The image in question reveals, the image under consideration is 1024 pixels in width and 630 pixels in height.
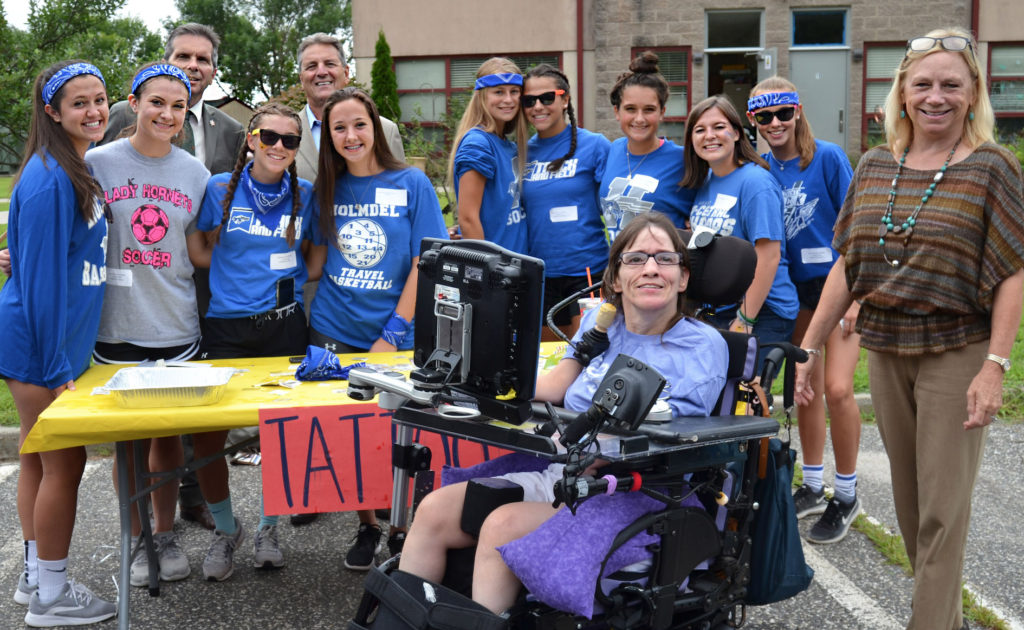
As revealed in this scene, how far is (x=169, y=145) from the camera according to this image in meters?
3.87

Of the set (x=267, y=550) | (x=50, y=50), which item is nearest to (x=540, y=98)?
(x=267, y=550)

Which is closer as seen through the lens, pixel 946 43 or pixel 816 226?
pixel 946 43

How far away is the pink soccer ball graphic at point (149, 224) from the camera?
12.2 feet

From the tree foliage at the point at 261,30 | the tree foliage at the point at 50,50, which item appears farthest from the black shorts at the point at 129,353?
the tree foliage at the point at 261,30

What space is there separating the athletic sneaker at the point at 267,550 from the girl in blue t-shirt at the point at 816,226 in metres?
2.33

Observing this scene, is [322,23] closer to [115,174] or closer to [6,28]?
[6,28]

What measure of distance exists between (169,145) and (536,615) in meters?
2.46

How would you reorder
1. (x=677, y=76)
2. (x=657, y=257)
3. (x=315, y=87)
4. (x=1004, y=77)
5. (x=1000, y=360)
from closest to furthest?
(x=1000, y=360), (x=657, y=257), (x=315, y=87), (x=677, y=76), (x=1004, y=77)

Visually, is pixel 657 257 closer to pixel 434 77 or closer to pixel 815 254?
pixel 815 254

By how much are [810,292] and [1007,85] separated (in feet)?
56.3

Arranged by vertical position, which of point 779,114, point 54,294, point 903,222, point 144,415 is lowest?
point 144,415

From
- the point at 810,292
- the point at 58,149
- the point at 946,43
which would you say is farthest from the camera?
the point at 810,292

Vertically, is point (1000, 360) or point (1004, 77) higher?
point (1004, 77)

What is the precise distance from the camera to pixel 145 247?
3.75 metres
